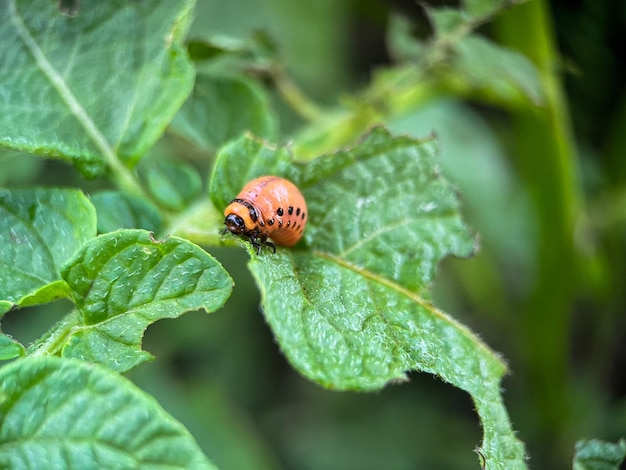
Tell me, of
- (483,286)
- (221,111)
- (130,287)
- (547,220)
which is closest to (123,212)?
(130,287)

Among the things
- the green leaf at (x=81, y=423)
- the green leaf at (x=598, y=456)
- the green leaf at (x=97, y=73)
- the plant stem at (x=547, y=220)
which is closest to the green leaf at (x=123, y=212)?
the green leaf at (x=97, y=73)

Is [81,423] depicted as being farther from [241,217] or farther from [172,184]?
[172,184]

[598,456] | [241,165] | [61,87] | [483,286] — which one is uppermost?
[61,87]

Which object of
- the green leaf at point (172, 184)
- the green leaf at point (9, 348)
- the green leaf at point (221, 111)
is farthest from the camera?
the green leaf at point (221, 111)

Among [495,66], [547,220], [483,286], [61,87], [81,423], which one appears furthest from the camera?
[483,286]

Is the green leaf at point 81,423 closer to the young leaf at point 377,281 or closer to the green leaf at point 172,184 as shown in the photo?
the young leaf at point 377,281

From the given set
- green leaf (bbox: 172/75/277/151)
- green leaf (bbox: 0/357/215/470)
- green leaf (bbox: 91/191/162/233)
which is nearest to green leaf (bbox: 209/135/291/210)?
green leaf (bbox: 91/191/162/233)
